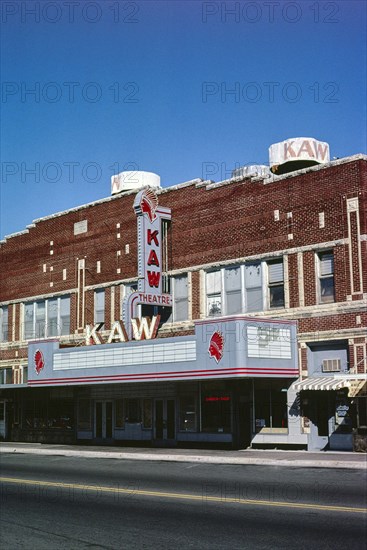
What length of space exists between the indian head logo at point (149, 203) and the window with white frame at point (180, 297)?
2.93m

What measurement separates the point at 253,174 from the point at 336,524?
2011cm

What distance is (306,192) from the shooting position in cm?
2756

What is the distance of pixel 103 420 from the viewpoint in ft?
115

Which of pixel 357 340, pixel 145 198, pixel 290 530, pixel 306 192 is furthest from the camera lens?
pixel 145 198

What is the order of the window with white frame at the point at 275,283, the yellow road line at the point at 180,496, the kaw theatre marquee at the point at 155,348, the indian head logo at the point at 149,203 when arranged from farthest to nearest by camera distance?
1. the indian head logo at the point at 149,203
2. the window with white frame at the point at 275,283
3. the kaw theatre marquee at the point at 155,348
4. the yellow road line at the point at 180,496

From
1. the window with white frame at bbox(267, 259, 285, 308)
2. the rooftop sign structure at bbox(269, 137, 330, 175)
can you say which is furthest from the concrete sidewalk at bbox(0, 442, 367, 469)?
the rooftop sign structure at bbox(269, 137, 330, 175)

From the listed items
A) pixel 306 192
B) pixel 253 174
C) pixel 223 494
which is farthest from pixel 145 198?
pixel 223 494

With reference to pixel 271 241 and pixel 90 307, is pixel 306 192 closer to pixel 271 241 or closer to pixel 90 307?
pixel 271 241

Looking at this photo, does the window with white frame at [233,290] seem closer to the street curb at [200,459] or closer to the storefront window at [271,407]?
the storefront window at [271,407]

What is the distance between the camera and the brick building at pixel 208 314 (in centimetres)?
2592

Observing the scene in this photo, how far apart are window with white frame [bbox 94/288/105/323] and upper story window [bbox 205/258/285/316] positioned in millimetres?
7108

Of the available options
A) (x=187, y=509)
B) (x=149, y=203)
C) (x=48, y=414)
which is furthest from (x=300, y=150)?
(x=187, y=509)

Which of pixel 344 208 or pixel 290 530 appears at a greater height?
pixel 344 208

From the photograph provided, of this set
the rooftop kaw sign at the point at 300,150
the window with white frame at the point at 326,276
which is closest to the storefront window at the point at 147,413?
the window with white frame at the point at 326,276
